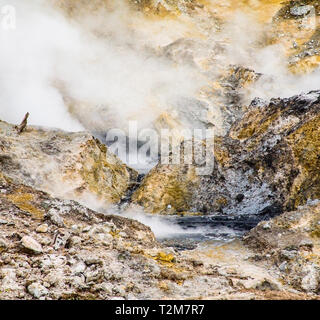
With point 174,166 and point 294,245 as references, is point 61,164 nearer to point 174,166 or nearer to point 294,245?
point 174,166

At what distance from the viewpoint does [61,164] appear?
1848 cm

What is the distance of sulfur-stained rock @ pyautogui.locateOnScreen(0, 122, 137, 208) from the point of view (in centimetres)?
1730

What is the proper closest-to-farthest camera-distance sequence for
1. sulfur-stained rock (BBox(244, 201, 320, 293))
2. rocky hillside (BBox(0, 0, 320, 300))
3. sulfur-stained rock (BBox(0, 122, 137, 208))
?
1. rocky hillside (BBox(0, 0, 320, 300))
2. sulfur-stained rock (BBox(244, 201, 320, 293))
3. sulfur-stained rock (BBox(0, 122, 137, 208))

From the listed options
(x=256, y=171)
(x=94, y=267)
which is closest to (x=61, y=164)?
(x=256, y=171)

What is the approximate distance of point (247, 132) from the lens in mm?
22203

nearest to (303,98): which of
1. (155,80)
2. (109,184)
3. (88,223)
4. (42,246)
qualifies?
(109,184)

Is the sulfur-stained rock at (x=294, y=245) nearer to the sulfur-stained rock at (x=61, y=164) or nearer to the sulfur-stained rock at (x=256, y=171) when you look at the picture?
the sulfur-stained rock at (x=256, y=171)

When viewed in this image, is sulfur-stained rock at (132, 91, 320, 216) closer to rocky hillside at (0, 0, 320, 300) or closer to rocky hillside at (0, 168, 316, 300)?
rocky hillside at (0, 0, 320, 300)

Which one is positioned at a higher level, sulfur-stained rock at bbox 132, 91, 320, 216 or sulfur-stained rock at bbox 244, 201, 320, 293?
sulfur-stained rock at bbox 132, 91, 320, 216

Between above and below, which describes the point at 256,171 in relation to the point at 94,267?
above

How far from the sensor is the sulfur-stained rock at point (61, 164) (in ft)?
56.7

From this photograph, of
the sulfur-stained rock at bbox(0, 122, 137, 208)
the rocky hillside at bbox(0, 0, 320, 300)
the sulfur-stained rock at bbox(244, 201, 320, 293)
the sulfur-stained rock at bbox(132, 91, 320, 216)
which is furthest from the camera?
the sulfur-stained rock at bbox(0, 122, 137, 208)

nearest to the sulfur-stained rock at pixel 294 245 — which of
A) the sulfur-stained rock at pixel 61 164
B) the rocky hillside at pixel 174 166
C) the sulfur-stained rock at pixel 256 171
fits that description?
the rocky hillside at pixel 174 166

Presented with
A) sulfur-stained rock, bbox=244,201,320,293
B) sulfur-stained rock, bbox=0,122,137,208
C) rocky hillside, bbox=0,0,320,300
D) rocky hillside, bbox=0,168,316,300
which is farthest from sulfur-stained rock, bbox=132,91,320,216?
rocky hillside, bbox=0,168,316,300
